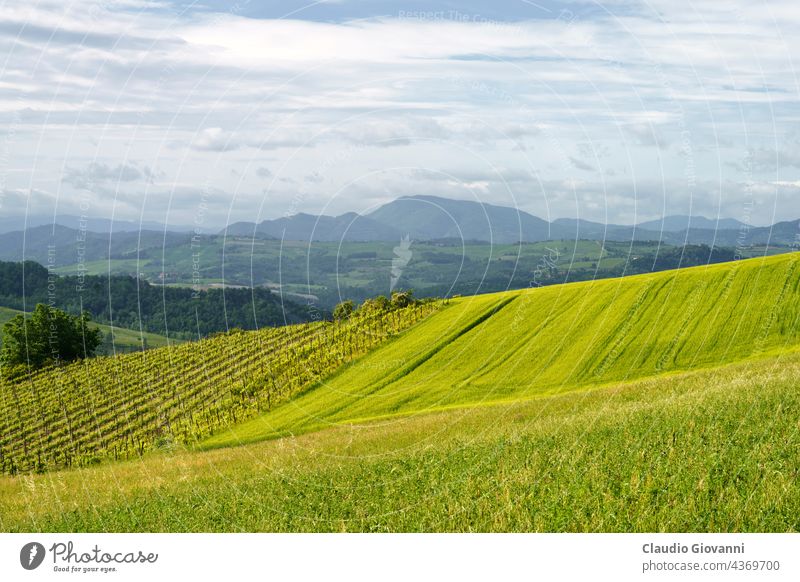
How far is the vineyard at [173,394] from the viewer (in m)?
58.7

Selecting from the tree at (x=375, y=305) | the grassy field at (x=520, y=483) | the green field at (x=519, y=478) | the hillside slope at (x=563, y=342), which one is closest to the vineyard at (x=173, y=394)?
the tree at (x=375, y=305)

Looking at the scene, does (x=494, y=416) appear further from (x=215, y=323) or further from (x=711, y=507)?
(x=215, y=323)

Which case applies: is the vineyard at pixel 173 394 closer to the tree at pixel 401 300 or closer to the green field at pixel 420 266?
the tree at pixel 401 300

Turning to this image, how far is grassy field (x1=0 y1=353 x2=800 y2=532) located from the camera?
38.5 feet

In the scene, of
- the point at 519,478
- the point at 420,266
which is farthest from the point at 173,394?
the point at 519,478

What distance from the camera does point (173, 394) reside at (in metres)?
71.5

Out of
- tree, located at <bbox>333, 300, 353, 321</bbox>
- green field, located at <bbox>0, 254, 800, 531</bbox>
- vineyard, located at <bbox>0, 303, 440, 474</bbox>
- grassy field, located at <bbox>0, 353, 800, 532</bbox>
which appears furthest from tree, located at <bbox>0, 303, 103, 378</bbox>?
grassy field, located at <bbox>0, 353, 800, 532</bbox>

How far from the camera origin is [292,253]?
148 metres

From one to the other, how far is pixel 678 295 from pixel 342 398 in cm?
3116

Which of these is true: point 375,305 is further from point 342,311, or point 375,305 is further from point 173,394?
point 173,394

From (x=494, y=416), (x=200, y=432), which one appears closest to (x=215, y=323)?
(x=200, y=432)

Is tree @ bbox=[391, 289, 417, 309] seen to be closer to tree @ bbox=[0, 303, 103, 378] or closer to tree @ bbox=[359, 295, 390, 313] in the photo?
tree @ bbox=[359, 295, 390, 313]

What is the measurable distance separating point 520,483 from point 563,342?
158 ft

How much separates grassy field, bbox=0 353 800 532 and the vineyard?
3637 centimetres
